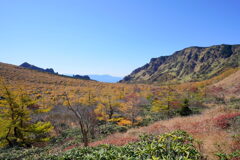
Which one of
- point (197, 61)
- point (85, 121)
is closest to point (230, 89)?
point (85, 121)

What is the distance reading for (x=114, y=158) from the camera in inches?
130

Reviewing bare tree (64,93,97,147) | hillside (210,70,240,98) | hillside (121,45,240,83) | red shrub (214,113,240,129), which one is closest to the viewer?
bare tree (64,93,97,147)

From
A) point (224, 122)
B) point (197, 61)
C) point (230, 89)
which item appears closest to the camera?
point (224, 122)

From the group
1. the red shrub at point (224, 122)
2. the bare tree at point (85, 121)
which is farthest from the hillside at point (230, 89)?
the bare tree at point (85, 121)

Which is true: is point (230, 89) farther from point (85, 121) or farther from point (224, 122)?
point (85, 121)

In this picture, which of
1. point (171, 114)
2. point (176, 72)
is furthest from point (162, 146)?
point (176, 72)

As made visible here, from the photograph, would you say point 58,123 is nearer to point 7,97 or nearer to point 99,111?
point 99,111

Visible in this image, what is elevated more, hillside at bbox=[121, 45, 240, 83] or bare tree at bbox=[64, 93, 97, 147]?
hillside at bbox=[121, 45, 240, 83]

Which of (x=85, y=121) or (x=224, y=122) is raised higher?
(x=224, y=122)

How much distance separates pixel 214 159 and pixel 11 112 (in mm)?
13745

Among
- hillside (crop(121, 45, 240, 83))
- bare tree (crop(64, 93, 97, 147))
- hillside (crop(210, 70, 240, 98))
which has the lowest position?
bare tree (crop(64, 93, 97, 147))

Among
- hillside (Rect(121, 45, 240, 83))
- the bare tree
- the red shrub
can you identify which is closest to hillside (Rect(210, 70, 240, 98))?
the red shrub

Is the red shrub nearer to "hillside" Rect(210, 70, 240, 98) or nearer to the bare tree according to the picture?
the bare tree

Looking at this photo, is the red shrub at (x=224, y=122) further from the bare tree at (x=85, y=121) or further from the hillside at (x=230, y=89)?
the hillside at (x=230, y=89)
